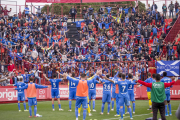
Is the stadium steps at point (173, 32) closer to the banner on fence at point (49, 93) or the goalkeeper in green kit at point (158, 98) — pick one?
the banner on fence at point (49, 93)

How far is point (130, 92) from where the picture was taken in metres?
15.0

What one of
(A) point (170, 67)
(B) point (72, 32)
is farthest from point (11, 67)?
(A) point (170, 67)

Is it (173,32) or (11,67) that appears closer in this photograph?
(11,67)

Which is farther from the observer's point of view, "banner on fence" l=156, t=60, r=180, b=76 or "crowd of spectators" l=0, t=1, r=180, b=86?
"crowd of spectators" l=0, t=1, r=180, b=86

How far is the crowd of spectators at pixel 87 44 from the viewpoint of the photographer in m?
22.7

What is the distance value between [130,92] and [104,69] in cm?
765

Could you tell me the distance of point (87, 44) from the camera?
2806 centimetres

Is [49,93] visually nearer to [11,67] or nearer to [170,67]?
[11,67]

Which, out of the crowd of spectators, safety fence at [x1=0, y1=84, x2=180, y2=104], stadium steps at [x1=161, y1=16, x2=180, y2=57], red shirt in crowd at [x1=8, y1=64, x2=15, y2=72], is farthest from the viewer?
stadium steps at [x1=161, y1=16, x2=180, y2=57]

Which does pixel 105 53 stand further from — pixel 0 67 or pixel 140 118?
pixel 140 118

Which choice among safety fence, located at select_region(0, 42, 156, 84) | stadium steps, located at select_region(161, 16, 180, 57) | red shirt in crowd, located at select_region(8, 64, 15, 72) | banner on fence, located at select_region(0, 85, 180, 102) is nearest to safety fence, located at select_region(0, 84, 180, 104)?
banner on fence, located at select_region(0, 85, 180, 102)

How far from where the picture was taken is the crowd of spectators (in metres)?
22.7

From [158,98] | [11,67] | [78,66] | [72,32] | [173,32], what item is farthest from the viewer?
[72,32]

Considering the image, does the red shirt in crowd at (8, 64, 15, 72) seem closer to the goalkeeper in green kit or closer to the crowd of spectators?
the crowd of spectators
